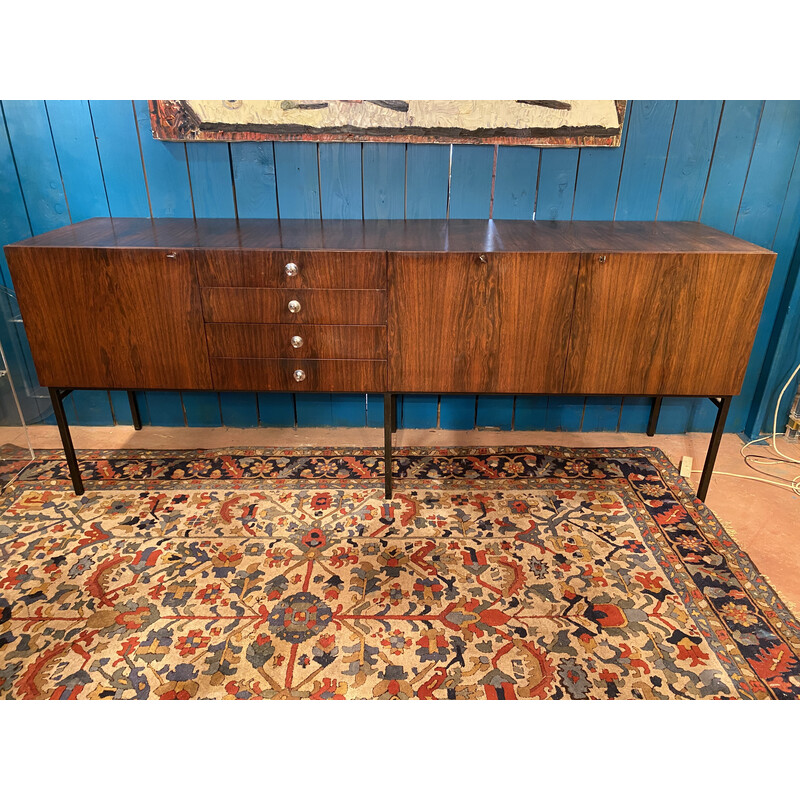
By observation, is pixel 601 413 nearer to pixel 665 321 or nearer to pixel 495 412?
pixel 495 412

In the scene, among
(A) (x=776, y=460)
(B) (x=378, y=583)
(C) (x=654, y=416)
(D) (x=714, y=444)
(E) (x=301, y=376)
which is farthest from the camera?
(C) (x=654, y=416)

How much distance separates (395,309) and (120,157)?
1.25m

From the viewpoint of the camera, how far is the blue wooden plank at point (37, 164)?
222 cm

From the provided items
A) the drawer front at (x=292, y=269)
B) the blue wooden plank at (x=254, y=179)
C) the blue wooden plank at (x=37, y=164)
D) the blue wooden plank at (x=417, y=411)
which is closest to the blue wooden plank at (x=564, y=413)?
the blue wooden plank at (x=417, y=411)

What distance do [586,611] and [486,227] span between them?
133 centimetres

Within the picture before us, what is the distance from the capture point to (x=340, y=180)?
7.57 ft

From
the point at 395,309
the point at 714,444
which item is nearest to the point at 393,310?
the point at 395,309

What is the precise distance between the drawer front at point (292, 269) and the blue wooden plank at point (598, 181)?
0.92 m

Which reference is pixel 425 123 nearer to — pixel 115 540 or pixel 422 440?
pixel 422 440

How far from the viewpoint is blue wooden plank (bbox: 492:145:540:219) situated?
2.26 meters

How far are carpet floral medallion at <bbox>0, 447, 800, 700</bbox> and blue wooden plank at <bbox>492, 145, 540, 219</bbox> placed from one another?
3.11ft

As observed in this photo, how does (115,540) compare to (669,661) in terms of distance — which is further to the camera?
(115,540)

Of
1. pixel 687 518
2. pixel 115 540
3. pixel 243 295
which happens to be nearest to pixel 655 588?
pixel 687 518

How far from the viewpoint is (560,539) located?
6.53ft
